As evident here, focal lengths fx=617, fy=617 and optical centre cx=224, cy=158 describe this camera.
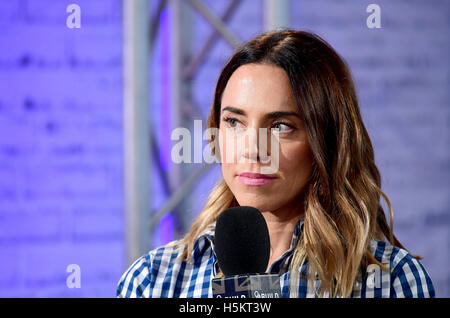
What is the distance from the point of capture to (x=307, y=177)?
1038 mm

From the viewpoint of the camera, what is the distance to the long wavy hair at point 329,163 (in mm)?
988

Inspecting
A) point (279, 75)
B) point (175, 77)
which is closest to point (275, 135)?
point (279, 75)

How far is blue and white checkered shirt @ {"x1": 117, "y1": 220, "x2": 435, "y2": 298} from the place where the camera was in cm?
100

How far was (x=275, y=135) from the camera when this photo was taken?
988 mm

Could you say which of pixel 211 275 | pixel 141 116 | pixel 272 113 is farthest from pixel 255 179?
pixel 141 116

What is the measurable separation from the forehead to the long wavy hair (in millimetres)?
12

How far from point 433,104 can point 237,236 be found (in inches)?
71.9

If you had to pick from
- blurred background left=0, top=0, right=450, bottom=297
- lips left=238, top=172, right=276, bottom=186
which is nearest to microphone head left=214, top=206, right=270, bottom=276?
lips left=238, top=172, right=276, bottom=186

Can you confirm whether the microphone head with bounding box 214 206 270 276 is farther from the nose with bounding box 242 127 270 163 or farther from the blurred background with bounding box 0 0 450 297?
the blurred background with bounding box 0 0 450 297

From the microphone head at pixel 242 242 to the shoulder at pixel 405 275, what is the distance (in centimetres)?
47

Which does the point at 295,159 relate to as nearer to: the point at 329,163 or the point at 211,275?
the point at 329,163

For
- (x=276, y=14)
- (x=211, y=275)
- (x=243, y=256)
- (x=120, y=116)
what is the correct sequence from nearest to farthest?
(x=243, y=256), (x=211, y=275), (x=276, y=14), (x=120, y=116)

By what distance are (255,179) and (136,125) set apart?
78cm

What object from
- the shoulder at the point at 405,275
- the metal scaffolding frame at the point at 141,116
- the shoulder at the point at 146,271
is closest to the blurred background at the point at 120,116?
the metal scaffolding frame at the point at 141,116
